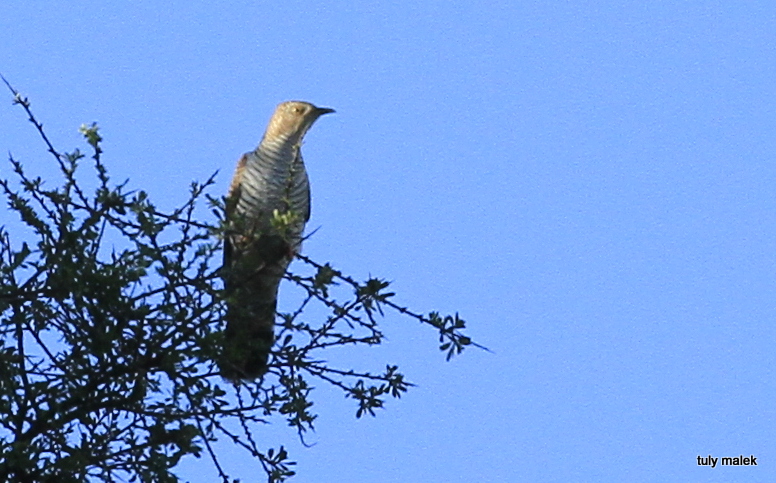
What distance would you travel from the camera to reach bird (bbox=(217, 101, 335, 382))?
12.3 ft

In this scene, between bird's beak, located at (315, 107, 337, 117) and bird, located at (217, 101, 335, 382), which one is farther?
bird's beak, located at (315, 107, 337, 117)

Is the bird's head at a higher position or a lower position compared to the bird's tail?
higher

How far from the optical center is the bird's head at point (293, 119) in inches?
244

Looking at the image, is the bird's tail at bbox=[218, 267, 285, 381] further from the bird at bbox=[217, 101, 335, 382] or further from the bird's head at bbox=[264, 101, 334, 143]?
the bird's head at bbox=[264, 101, 334, 143]

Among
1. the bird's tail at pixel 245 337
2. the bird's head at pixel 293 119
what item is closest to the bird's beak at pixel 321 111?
the bird's head at pixel 293 119

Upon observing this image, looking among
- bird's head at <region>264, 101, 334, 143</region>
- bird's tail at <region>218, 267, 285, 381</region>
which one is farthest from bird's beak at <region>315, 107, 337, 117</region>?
bird's tail at <region>218, 267, 285, 381</region>

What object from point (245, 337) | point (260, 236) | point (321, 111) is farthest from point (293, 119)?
point (245, 337)

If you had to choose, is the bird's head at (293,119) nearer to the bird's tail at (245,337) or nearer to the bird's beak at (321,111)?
the bird's beak at (321,111)

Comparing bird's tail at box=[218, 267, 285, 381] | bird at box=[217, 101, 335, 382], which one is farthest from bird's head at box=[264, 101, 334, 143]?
bird's tail at box=[218, 267, 285, 381]

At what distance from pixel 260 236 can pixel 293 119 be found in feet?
7.71

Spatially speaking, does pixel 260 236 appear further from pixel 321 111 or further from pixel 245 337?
pixel 321 111

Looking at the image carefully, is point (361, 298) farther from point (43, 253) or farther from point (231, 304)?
point (43, 253)

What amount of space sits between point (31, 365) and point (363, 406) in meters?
0.90

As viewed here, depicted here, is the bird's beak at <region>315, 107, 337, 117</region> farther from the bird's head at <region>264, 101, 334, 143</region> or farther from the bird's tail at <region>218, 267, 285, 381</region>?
the bird's tail at <region>218, 267, 285, 381</region>
